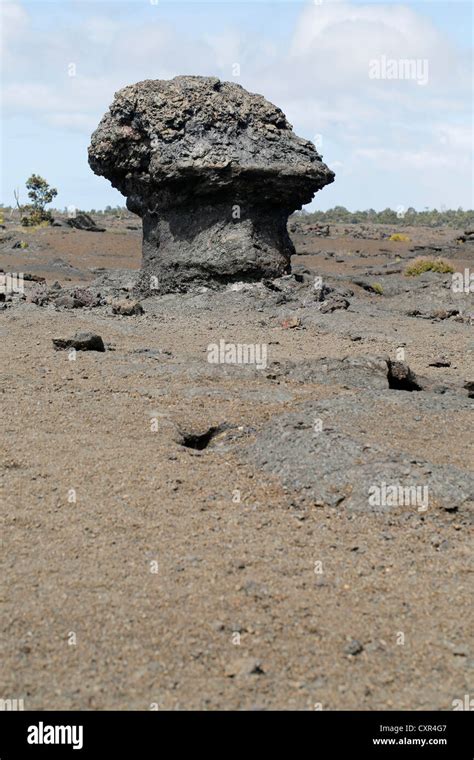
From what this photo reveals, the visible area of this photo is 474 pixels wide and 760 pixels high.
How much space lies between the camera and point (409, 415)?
23.6ft

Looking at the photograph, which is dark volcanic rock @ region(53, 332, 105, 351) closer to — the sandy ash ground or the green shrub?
the sandy ash ground

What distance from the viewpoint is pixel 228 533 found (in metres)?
5.21

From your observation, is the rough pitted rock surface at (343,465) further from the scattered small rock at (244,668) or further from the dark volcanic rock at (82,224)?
the dark volcanic rock at (82,224)

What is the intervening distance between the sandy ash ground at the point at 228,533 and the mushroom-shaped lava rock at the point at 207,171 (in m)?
4.03

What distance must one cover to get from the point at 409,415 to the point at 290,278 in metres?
7.32

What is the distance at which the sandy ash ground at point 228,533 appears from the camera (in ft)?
12.6

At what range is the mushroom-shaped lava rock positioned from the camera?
536 inches

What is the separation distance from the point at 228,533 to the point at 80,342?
4.89 meters

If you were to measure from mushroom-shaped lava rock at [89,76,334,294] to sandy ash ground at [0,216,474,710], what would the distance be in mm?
4027
